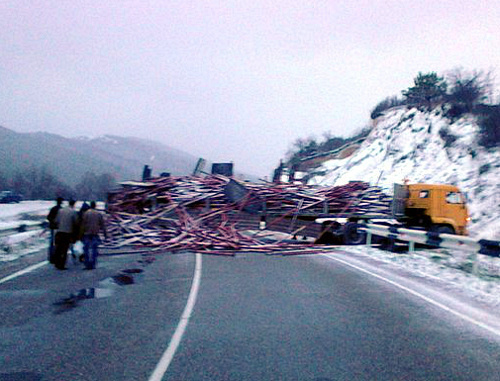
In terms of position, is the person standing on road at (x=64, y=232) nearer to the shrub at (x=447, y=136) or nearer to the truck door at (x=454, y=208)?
the truck door at (x=454, y=208)

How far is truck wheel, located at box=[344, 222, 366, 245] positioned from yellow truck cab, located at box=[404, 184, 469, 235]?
2169 millimetres

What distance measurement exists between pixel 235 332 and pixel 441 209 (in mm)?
13752

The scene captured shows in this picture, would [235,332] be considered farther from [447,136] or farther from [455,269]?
[447,136]

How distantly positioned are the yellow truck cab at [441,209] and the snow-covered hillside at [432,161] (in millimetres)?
7875

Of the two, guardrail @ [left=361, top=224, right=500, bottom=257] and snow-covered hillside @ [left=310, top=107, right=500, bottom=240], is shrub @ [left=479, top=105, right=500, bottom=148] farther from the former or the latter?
guardrail @ [left=361, top=224, right=500, bottom=257]

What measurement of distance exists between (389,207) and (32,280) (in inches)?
546

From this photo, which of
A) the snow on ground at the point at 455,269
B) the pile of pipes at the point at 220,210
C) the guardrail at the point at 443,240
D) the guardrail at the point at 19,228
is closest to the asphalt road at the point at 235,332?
the snow on ground at the point at 455,269

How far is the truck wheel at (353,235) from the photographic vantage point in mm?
18531

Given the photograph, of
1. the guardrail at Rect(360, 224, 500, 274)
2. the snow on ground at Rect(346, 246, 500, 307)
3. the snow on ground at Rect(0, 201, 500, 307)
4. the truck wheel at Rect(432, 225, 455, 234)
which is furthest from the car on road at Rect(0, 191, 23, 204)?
the truck wheel at Rect(432, 225, 455, 234)

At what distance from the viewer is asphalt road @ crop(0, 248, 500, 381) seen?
491 centimetres

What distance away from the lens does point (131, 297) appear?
853 cm

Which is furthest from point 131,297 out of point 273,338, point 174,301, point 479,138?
point 479,138

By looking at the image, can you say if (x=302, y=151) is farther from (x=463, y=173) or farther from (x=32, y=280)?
(x=32, y=280)

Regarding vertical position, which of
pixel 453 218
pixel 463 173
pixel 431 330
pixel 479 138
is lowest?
pixel 431 330
